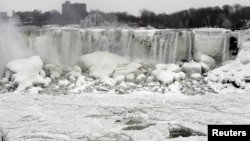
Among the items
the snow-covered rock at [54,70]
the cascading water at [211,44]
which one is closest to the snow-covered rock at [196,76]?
the cascading water at [211,44]

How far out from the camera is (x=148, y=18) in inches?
1661

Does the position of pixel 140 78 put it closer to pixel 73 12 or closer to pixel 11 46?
pixel 11 46

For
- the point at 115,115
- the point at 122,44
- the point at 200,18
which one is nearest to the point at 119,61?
the point at 122,44

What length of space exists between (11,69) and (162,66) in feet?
25.5

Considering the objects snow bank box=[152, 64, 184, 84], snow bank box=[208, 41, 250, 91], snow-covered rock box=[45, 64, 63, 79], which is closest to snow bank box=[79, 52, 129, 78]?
snow-covered rock box=[45, 64, 63, 79]

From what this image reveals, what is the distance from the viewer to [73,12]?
45188 millimetres

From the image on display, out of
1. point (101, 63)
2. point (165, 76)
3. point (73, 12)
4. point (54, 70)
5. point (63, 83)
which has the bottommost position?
point (63, 83)

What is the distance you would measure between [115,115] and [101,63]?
8.01 meters

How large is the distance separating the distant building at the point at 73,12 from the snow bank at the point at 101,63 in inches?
889

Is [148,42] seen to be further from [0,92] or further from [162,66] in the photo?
[0,92]

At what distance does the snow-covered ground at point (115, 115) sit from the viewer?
10.6m

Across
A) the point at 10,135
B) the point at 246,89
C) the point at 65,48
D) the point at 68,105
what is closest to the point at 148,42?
the point at 65,48

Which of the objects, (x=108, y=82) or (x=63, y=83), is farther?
(x=63, y=83)

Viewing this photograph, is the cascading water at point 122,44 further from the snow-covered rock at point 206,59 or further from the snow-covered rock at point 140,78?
the snow-covered rock at point 140,78
